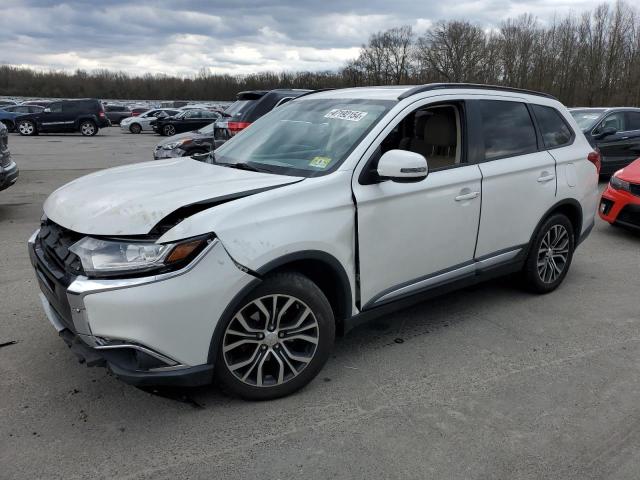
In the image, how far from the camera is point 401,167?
10.2 feet

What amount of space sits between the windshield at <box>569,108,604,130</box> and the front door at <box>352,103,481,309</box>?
26.6 ft

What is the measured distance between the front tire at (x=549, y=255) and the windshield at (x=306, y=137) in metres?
2.00

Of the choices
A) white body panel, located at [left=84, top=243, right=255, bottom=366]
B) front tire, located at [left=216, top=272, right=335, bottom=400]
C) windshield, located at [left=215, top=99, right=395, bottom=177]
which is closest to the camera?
white body panel, located at [left=84, top=243, right=255, bottom=366]

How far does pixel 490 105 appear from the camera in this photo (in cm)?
418

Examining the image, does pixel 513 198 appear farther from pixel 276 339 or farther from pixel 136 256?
pixel 136 256

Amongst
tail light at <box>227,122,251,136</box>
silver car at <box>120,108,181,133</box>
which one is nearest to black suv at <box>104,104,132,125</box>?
silver car at <box>120,108,181,133</box>

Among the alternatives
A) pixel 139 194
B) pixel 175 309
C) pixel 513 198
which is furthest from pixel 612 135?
pixel 175 309

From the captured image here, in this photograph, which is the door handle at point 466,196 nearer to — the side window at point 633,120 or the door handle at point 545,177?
the door handle at point 545,177

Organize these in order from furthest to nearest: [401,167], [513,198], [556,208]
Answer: [556,208] < [513,198] < [401,167]

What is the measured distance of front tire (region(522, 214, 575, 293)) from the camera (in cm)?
460

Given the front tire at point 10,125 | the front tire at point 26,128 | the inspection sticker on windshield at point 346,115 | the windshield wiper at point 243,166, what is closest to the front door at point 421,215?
the inspection sticker on windshield at point 346,115

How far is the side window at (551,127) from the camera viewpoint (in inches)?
182

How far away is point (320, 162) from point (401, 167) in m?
0.53

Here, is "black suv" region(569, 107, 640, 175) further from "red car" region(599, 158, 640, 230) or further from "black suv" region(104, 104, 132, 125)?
"black suv" region(104, 104, 132, 125)
